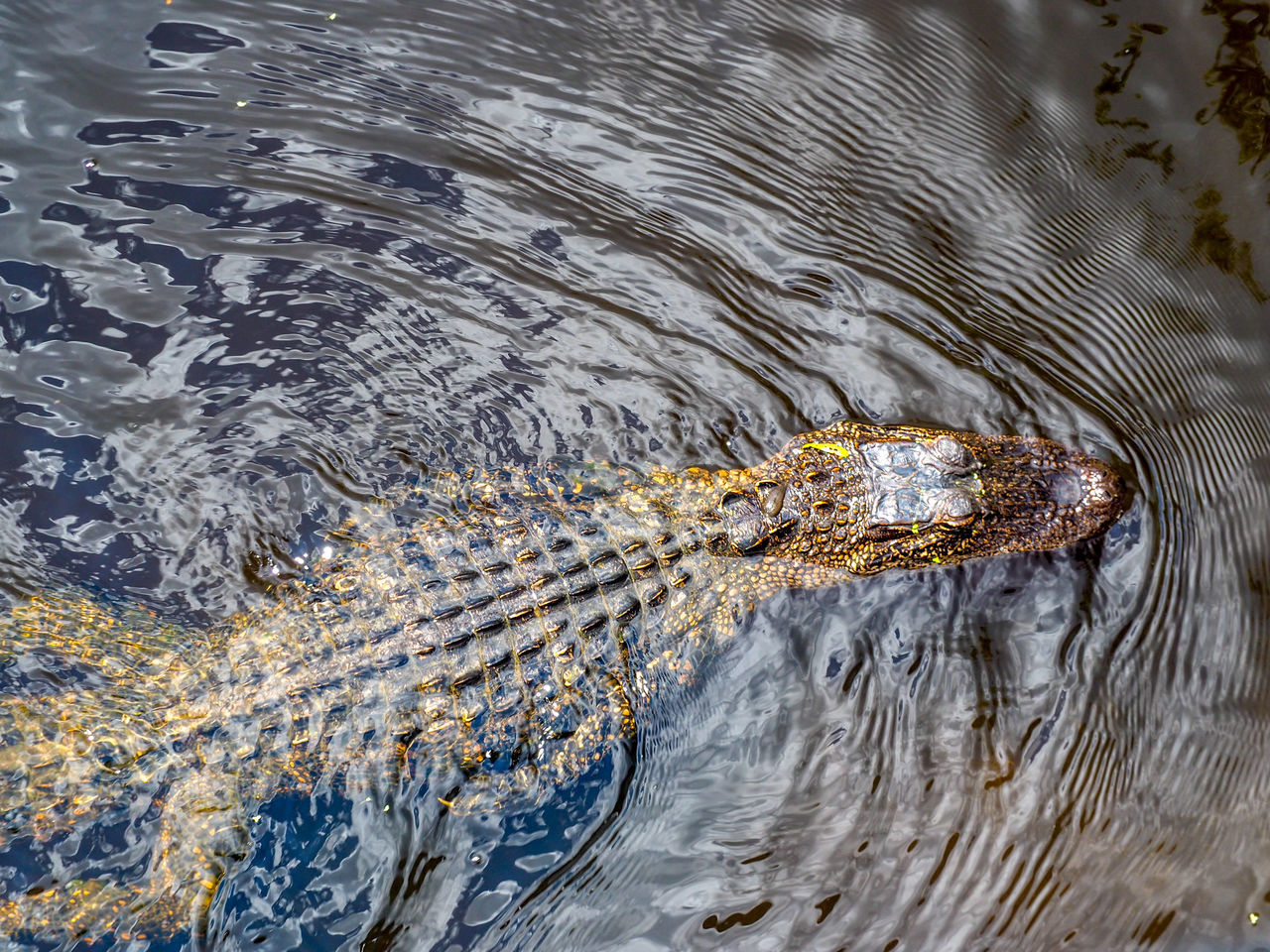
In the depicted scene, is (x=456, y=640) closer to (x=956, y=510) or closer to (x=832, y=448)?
(x=832, y=448)

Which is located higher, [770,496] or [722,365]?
[722,365]

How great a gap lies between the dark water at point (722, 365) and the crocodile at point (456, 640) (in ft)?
0.61

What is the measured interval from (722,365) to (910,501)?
1.17 meters

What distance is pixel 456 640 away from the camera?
356 centimetres

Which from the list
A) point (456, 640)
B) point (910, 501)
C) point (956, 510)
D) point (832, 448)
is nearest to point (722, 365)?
point (832, 448)

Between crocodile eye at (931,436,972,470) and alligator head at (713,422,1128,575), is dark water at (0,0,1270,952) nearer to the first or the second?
alligator head at (713,422,1128,575)

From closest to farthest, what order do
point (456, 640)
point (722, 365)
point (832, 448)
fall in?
point (456, 640)
point (832, 448)
point (722, 365)

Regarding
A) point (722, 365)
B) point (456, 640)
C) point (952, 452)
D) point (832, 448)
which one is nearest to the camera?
point (456, 640)

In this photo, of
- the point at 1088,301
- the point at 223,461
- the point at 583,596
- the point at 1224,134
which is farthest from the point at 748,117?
the point at 223,461

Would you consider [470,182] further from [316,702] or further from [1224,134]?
[1224,134]

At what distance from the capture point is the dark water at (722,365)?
3955mm

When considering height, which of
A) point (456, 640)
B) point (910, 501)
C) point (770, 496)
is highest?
point (910, 501)

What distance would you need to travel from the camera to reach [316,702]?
3451mm

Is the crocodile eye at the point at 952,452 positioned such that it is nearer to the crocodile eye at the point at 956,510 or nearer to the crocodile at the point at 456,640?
the crocodile at the point at 456,640
